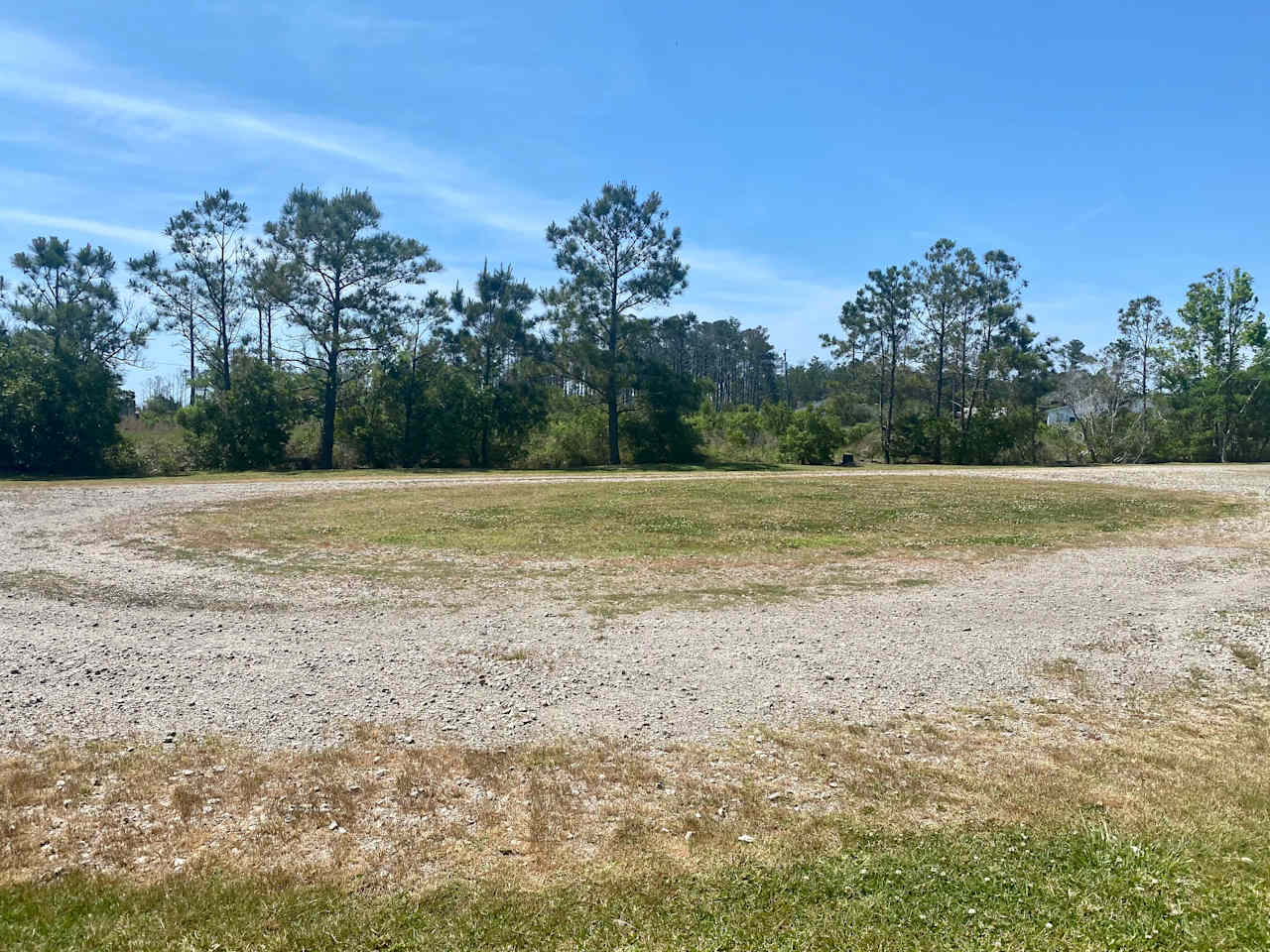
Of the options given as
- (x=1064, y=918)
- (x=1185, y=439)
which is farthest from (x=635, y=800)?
(x=1185, y=439)

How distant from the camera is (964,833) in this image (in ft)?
13.2

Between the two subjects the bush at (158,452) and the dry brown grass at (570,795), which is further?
the bush at (158,452)

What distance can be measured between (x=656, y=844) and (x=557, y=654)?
3177 mm

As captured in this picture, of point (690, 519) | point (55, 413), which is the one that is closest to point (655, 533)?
point (690, 519)

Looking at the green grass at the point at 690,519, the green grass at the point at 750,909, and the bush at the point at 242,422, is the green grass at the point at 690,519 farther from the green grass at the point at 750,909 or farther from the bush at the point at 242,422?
the bush at the point at 242,422

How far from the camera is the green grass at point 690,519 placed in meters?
12.9

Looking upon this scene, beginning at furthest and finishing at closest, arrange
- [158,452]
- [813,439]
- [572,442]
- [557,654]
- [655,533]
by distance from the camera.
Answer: [813,439] < [572,442] < [158,452] < [655,533] < [557,654]

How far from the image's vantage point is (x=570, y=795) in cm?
444

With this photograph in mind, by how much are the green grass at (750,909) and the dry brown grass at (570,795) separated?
0.18 meters

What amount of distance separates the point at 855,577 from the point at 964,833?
22.0ft

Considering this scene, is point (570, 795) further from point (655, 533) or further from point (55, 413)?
point (55, 413)

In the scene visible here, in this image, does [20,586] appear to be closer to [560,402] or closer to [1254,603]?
[1254,603]

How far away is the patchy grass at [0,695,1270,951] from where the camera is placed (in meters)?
3.27

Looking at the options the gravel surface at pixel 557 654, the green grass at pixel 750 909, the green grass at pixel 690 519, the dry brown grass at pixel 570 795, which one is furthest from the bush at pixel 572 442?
the green grass at pixel 750 909
